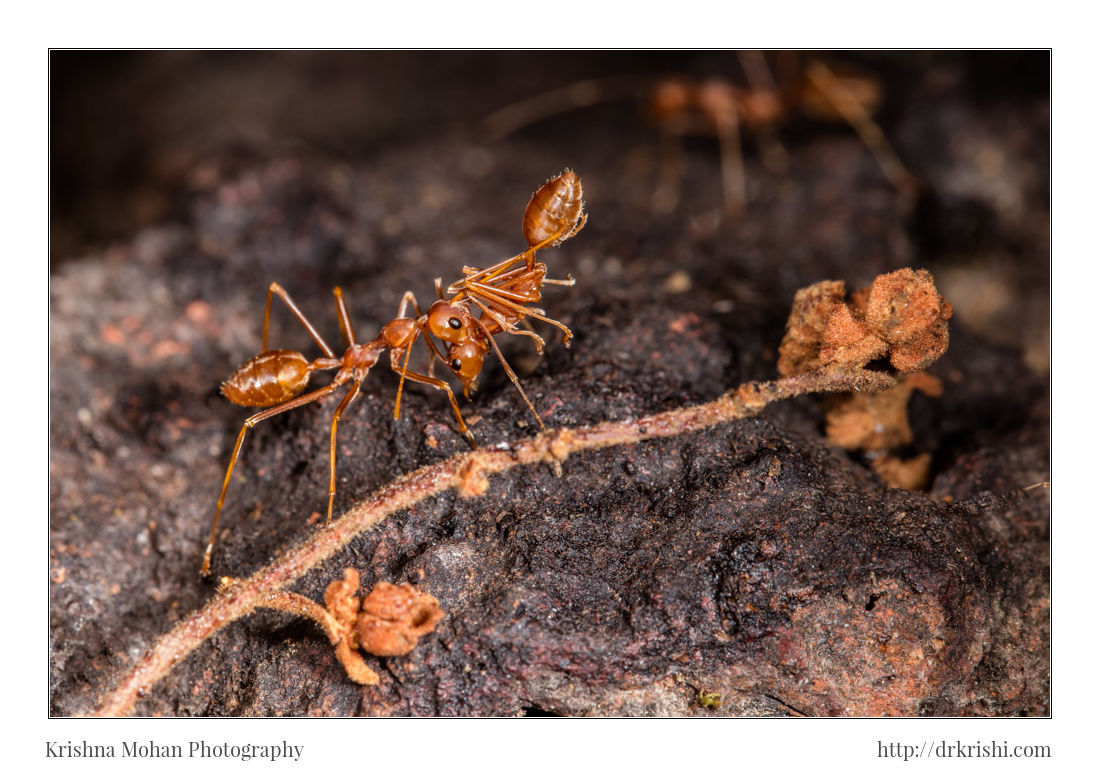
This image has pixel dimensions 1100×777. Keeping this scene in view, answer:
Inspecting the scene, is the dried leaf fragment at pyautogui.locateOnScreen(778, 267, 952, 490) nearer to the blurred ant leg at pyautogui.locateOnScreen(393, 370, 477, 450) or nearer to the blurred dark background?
the blurred ant leg at pyautogui.locateOnScreen(393, 370, 477, 450)

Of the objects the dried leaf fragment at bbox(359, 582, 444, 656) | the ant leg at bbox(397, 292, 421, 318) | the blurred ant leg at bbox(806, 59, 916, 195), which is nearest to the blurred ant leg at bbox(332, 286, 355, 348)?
the ant leg at bbox(397, 292, 421, 318)

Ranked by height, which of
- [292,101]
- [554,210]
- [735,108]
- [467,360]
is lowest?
[467,360]

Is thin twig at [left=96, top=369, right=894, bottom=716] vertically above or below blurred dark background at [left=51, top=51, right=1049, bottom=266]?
below

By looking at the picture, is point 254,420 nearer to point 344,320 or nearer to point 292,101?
point 344,320

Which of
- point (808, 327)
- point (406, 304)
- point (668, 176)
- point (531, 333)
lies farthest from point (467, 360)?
point (668, 176)

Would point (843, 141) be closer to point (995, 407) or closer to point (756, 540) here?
point (995, 407)

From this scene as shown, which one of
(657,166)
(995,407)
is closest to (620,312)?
(995,407)
